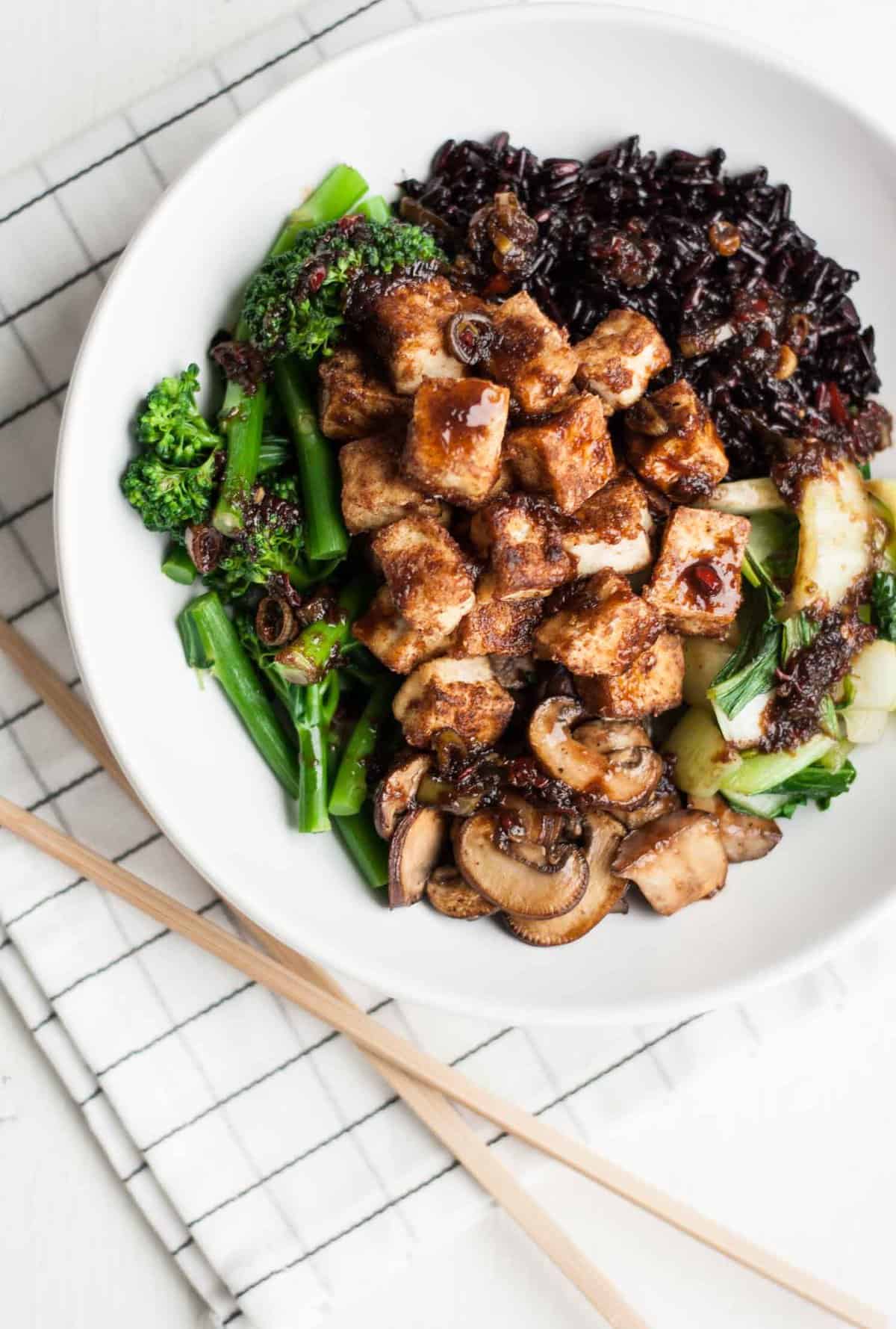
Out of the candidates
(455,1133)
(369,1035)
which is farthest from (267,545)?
(455,1133)

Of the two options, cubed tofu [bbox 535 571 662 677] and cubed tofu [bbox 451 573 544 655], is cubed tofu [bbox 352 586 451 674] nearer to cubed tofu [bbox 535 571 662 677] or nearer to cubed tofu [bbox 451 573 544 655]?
cubed tofu [bbox 451 573 544 655]

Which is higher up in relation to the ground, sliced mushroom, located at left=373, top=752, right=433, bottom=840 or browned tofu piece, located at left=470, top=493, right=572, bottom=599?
browned tofu piece, located at left=470, top=493, right=572, bottom=599

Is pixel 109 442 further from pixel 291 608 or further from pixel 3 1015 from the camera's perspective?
pixel 3 1015

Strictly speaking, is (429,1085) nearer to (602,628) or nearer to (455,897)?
(455,897)

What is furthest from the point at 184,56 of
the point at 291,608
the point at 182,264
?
the point at 291,608

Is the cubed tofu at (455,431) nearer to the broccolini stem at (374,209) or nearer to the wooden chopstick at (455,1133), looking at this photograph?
the broccolini stem at (374,209)

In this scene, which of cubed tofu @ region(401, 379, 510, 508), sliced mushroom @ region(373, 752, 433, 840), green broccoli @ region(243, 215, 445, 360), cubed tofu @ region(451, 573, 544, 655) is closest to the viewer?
cubed tofu @ region(401, 379, 510, 508)

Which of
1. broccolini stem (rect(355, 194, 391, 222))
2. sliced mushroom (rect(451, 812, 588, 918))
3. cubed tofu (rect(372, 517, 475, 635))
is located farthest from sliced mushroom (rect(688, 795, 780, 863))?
broccolini stem (rect(355, 194, 391, 222))

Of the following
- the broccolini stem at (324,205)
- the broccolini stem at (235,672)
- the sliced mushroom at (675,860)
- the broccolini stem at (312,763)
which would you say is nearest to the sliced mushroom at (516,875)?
the sliced mushroom at (675,860)
